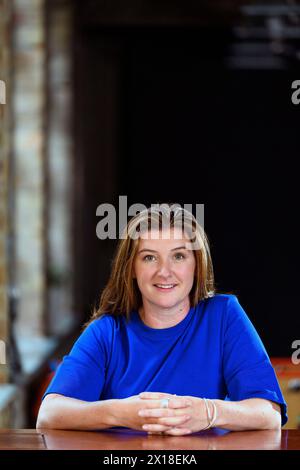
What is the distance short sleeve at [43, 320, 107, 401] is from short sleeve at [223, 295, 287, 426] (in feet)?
0.98

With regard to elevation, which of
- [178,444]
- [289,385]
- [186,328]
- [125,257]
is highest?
[125,257]

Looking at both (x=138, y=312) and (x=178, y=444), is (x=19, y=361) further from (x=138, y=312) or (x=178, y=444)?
(x=178, y=444)

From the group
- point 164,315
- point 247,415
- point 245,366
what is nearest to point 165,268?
point 164,315

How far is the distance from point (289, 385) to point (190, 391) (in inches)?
105

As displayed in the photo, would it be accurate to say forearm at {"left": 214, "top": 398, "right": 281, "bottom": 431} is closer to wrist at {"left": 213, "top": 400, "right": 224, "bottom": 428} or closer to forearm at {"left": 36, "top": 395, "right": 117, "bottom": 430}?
wrist at {"left": 213, "top": 400, "right": 224, "bottom": 428}

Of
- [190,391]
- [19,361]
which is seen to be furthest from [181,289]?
[19,361]

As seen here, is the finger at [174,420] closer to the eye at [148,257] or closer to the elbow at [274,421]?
the elbow at [274,421]

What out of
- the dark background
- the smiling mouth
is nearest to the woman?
the smiling mouth

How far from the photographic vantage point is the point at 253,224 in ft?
29.3

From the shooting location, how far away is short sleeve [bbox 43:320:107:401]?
2.28m

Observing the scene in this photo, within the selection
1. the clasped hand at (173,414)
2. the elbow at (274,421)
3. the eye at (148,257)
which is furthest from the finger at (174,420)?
the eye at (148,257)

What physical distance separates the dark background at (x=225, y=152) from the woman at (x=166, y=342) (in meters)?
5.98

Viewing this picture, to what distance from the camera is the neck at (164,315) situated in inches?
92.3

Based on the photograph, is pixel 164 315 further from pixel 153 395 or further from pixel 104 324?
pixel 153 395
